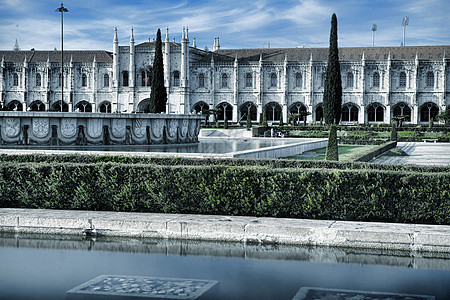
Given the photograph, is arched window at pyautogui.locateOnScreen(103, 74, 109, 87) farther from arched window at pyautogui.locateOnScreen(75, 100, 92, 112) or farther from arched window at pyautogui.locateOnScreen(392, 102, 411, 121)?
arched window at pyautogui.locateOnScreen(392, 102, 411, 121)

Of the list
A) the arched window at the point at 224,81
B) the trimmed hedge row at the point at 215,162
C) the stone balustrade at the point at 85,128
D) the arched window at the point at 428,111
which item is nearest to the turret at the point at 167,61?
the arched window at the point at 224,81

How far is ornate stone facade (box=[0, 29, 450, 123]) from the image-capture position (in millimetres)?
58188

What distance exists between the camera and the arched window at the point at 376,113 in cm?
5966

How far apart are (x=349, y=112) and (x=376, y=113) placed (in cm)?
302

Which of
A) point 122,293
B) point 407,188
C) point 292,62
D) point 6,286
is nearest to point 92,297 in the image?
point 122,293

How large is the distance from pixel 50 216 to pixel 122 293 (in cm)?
363

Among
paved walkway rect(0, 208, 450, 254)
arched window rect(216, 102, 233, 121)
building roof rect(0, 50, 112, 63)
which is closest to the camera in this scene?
paved walkway rect(0, 208, 450, 254)

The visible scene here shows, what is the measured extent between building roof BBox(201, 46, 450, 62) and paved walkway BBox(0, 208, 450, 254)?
53201 mm

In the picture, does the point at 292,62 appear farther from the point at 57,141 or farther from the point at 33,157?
the point at 33,157

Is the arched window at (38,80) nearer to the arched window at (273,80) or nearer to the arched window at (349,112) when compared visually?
the arched window at (273,80)

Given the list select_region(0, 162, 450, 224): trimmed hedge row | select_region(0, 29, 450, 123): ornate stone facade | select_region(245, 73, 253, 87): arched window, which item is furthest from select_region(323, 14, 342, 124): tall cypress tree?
select_region(0, 162, 450, 224): trimmed hedge row

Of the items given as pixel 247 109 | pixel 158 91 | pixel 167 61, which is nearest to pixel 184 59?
pixel 167 61

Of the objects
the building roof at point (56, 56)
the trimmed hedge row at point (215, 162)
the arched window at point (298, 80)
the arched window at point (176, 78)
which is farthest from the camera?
the building roof at point (56, 56)

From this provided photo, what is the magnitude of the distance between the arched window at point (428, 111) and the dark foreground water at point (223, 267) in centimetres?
5465
